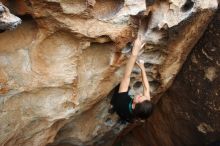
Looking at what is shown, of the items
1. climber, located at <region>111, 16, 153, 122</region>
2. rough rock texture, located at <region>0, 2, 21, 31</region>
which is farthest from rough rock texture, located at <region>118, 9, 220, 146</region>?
rough rock texture, located at <region>0, 2, 21, 31</region>

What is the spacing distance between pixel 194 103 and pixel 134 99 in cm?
87

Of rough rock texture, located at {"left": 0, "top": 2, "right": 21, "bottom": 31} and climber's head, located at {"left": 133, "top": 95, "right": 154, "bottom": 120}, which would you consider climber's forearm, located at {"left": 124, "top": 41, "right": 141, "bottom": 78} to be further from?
rough rock texture, located at {"left": 0, "top": 2, "right": 21, "bottom": 31}

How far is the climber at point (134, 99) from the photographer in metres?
2.54

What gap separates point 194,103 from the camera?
3.30 metres

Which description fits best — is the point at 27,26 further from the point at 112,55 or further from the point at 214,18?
the point at 214,18

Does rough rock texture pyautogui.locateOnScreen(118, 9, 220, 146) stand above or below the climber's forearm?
below

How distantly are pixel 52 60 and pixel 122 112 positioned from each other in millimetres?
607

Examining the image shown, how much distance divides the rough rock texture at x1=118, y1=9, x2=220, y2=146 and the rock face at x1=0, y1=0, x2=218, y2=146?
0.28ft

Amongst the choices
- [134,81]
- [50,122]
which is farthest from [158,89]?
[50,122]

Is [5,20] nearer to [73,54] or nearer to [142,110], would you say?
[73,54]

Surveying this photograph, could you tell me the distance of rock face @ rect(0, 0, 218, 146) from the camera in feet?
8.09

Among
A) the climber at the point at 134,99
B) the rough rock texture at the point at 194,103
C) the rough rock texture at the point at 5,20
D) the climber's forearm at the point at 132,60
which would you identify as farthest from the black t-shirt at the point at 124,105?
the rough rock texture at the point at 5,20

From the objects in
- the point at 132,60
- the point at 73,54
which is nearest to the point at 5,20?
the point at 73,54

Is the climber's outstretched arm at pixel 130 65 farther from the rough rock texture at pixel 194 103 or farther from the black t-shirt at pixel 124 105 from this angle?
the rough rock texture at pixel 194 103
